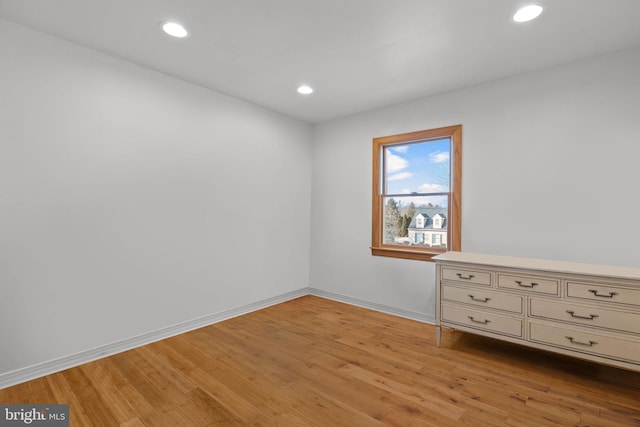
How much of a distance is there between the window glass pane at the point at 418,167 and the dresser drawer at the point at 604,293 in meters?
1.54

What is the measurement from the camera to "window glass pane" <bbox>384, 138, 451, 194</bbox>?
11.6ft

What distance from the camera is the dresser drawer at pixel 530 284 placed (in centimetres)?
236

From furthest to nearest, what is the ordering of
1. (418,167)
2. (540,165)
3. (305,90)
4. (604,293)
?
(418,167) → (305,90) → (540,165) → (604,293)

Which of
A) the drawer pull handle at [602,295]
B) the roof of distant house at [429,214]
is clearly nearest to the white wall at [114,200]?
the roof of distant house at [429,214]

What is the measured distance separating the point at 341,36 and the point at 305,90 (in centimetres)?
110

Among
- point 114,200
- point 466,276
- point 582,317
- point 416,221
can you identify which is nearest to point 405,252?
point 416,221

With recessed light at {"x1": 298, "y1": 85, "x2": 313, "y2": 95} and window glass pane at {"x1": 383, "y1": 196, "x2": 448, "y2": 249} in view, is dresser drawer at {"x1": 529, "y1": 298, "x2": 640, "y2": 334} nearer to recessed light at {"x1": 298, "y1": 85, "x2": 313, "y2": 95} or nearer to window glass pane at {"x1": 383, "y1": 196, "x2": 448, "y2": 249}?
window glass pane at {"x1": 383, "y1": 196, "x2": 448, "y2": 249}

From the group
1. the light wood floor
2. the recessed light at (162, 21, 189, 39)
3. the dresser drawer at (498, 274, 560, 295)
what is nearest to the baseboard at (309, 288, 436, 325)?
the light wood floor

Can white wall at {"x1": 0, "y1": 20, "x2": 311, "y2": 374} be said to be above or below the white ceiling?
below

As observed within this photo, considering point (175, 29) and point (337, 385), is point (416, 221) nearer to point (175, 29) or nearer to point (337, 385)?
point (337, 385)

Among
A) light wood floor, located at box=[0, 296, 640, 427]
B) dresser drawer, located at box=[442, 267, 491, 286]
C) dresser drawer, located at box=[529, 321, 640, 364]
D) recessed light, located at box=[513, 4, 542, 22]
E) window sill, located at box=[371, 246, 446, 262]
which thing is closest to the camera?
light wood floor, located at box=[0, 296, 640, 427]

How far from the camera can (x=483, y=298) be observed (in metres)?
2.64

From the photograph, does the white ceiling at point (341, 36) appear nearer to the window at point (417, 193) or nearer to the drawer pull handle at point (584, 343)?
the window at point (417, 193)

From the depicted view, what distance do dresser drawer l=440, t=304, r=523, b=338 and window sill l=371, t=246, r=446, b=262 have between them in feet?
2.55
